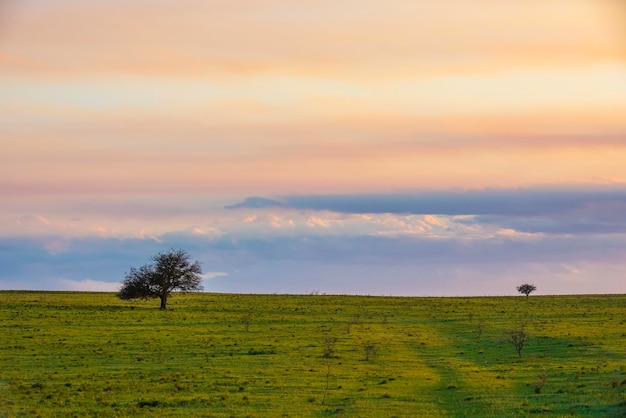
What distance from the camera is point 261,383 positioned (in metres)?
38.8

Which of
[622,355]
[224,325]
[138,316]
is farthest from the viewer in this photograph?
[138,316]

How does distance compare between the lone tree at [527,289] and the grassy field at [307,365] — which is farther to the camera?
the lone tree at [527,289]

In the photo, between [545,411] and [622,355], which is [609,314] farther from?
[545,411]

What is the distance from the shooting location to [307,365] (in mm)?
46000

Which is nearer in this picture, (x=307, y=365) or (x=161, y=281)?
(x=307, y=365)

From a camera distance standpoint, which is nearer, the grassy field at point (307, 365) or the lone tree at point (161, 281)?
the grassy field at point (307, 365)

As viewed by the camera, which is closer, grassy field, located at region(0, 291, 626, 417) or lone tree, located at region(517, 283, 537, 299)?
grassy field, located at region(0, 291, 626, 417)

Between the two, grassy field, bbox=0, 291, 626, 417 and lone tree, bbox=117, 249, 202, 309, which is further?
lone tree, bbox=117, 249, 202, 309

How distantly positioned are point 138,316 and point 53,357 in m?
33.6

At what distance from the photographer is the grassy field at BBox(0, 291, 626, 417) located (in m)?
32.4

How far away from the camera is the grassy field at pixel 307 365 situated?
106 ft

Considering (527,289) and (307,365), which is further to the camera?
(527,289)

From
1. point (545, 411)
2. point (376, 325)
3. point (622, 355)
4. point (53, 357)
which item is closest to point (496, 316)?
point (376, 325)

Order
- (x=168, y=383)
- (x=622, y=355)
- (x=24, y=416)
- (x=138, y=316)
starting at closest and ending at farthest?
(x=24, y=416), (x=168, y=383), (x=622, y=355), (x=138, y=316)
